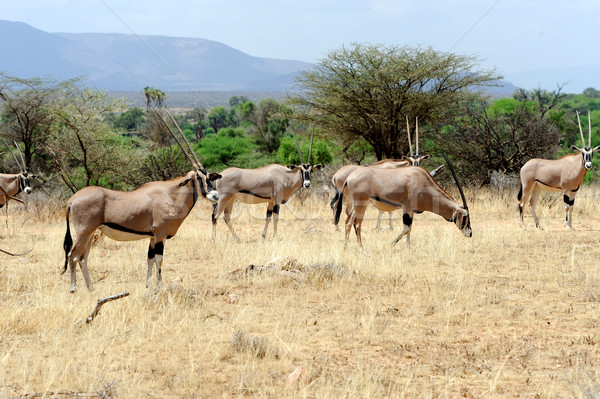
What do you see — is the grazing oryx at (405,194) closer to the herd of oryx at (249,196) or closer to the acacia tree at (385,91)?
the herd of oryx at (249,196)

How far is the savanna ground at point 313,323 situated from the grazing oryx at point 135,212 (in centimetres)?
58

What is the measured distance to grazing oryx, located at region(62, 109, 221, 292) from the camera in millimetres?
7707

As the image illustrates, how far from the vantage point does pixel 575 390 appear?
178 inches

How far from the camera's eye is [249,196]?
13.5m

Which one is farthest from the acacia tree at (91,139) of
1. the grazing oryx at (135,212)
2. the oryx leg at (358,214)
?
the grazing oryx at (135,212)

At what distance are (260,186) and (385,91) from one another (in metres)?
10.8

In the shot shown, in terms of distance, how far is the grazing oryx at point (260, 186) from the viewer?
13.3m

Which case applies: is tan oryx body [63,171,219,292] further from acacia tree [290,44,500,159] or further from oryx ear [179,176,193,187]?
acacia tree [290,44,500,159]

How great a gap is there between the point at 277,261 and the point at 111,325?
333cm

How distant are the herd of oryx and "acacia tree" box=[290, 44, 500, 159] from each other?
795 centimetres

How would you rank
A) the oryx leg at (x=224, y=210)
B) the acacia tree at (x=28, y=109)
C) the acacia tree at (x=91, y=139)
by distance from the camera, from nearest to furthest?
1. the oryx leg at (x=224, y=210)
2. the acacia tree at (x=91, y=139)
3. the acacia tree at (x=28, y=109)

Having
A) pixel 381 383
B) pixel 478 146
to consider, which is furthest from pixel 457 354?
pixel 478 146

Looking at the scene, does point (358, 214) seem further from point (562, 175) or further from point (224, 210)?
point (562, 175)

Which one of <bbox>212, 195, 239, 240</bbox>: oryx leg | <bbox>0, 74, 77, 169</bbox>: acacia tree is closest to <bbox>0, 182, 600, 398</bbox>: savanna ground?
<bbox>212, 195, 239, 240</bbox>: oryx leg
